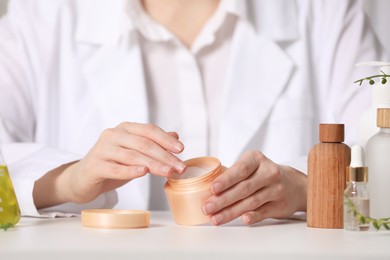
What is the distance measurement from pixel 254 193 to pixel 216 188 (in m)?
0.08

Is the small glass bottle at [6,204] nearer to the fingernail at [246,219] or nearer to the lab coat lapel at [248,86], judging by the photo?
the fingernail at [246,219]

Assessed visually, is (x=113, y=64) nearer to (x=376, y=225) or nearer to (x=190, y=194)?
(x=190, y=194)

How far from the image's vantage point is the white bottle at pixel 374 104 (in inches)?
39.2

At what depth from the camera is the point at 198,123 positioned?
1.68 metres

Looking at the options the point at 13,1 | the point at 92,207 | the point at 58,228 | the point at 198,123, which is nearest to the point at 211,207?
the point at 58,228

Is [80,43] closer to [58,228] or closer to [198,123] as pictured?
[198,123]

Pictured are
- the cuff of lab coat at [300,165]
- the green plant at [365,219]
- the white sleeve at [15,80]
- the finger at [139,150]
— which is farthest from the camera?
the white sleeve at [15,80]

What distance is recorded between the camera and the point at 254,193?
1.04m

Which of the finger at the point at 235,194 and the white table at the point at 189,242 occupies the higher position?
the finger at the point at 235,194

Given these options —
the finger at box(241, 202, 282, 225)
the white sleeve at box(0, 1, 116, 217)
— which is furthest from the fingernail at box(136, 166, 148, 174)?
the white sleeve at box(0, 1, 116, 217)

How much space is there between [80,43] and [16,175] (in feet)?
1.75

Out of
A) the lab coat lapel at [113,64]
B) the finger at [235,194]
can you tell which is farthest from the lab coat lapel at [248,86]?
the finger at [235,194]

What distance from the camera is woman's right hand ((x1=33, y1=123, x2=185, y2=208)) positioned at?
1007 millimetres

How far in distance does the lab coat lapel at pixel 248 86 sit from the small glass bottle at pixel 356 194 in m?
0.71
